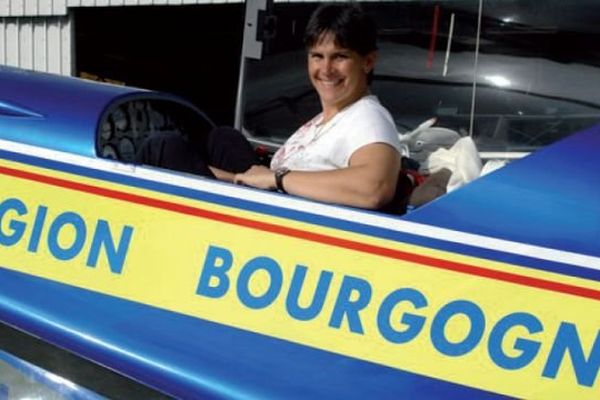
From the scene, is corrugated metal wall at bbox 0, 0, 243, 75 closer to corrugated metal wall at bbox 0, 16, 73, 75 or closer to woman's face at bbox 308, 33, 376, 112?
corrugated metal wall at bbox 0, 16, 73, 75

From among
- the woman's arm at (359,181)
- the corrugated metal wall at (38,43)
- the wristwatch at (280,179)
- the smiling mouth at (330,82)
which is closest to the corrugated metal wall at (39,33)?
the corrugated metal wall at (38,43)

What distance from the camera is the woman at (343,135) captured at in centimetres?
218

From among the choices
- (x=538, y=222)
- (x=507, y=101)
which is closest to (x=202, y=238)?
(x=538, y=222)

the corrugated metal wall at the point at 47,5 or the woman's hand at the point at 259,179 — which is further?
the corrugated metal wall at the point at 47,5

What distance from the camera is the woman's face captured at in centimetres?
242

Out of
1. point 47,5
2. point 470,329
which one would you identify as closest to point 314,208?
point 470,329

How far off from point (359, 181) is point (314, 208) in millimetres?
153

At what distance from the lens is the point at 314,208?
2.07 meters

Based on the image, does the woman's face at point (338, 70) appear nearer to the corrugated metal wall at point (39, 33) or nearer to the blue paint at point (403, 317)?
the blue paint at point (403, 317)

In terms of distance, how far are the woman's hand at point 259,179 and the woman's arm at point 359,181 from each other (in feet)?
0.17

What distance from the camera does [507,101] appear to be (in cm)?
654

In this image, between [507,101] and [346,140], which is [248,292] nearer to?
[346,140]

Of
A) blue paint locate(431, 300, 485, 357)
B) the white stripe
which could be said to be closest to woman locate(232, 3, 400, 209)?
the white stripe

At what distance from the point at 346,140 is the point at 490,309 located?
2.03 feet
